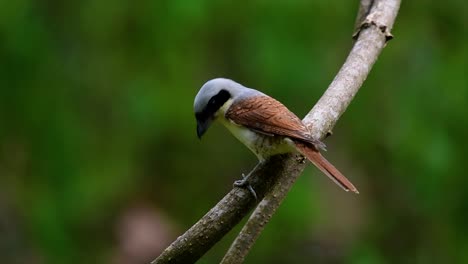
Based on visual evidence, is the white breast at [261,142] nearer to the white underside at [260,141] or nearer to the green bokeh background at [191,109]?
the white underside at [260,141]

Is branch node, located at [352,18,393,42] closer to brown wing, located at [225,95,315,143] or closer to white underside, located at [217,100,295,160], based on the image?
brown wing, located at [225,95,315,143]

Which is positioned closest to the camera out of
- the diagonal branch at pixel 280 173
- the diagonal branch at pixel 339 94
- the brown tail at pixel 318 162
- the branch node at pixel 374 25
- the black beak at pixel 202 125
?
the diagonal branch at pixel 280 173

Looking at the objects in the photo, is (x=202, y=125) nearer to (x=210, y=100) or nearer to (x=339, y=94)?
(x=210, y=100)

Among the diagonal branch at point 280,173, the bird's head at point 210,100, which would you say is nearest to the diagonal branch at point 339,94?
the diagonal branch at point 280,173

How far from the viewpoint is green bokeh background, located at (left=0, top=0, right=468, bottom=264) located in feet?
15.5

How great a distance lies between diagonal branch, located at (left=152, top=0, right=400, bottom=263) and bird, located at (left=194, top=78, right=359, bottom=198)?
0.17 ft

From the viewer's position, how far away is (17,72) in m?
4.81

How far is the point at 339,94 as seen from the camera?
10.3ft

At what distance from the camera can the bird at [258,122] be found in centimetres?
293

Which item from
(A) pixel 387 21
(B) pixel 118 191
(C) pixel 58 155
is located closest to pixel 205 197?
(B) pixel 118 191

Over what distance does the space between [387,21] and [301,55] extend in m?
1.05

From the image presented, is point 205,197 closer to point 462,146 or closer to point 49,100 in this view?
point 49,100

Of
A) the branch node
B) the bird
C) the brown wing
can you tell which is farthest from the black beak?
the branch node

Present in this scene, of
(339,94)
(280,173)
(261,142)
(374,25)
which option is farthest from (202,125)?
(374,25)
